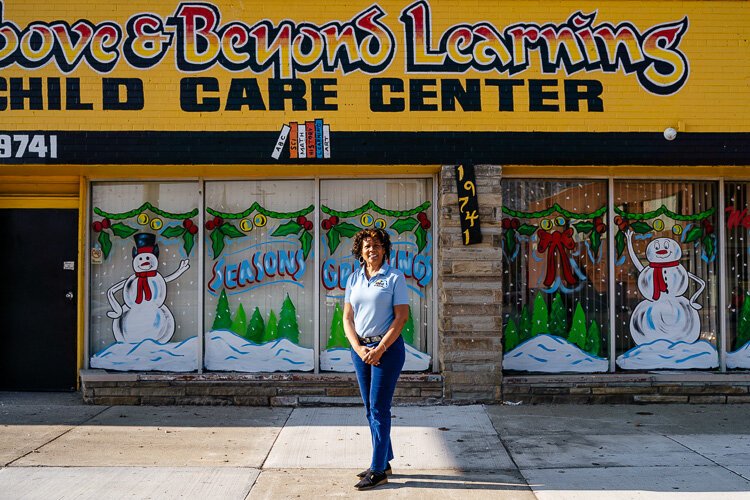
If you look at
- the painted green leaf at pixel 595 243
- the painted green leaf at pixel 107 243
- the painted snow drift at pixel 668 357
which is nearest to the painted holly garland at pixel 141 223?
the painted green leaf at pixel 107 243

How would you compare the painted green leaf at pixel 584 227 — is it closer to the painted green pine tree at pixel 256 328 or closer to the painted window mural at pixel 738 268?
the painted window mural at pixel 738 268

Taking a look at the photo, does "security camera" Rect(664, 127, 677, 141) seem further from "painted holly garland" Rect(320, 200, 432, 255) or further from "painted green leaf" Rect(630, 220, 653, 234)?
"painted holly garland" Rect(320, 200, 432, 255)

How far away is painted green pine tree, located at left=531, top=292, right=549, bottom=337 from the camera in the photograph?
345 inches

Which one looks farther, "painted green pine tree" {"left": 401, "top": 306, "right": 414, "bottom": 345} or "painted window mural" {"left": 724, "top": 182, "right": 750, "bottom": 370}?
"painted window mural" {"left": 724, "top": 182, "right": 750, "bottom": 370}

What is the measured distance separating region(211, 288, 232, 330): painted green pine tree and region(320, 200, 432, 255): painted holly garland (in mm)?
1310

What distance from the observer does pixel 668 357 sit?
8.84m

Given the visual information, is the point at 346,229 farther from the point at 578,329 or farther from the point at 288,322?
the point at 578,329

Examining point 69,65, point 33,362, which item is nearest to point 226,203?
point 69,65

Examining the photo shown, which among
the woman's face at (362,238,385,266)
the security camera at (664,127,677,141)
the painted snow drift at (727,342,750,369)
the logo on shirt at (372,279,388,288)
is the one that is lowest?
the painted snow drift at (727,342,750,369)

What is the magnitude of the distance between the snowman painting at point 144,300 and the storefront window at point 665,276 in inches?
196

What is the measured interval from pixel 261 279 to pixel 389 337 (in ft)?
11.5

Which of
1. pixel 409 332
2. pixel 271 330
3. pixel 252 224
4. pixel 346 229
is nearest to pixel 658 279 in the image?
pixel 409 332

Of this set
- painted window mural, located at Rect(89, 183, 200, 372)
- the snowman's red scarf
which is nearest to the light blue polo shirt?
painted window mural, located at Rect(89, 183, 200, 372)

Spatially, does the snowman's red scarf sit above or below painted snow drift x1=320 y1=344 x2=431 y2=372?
above
